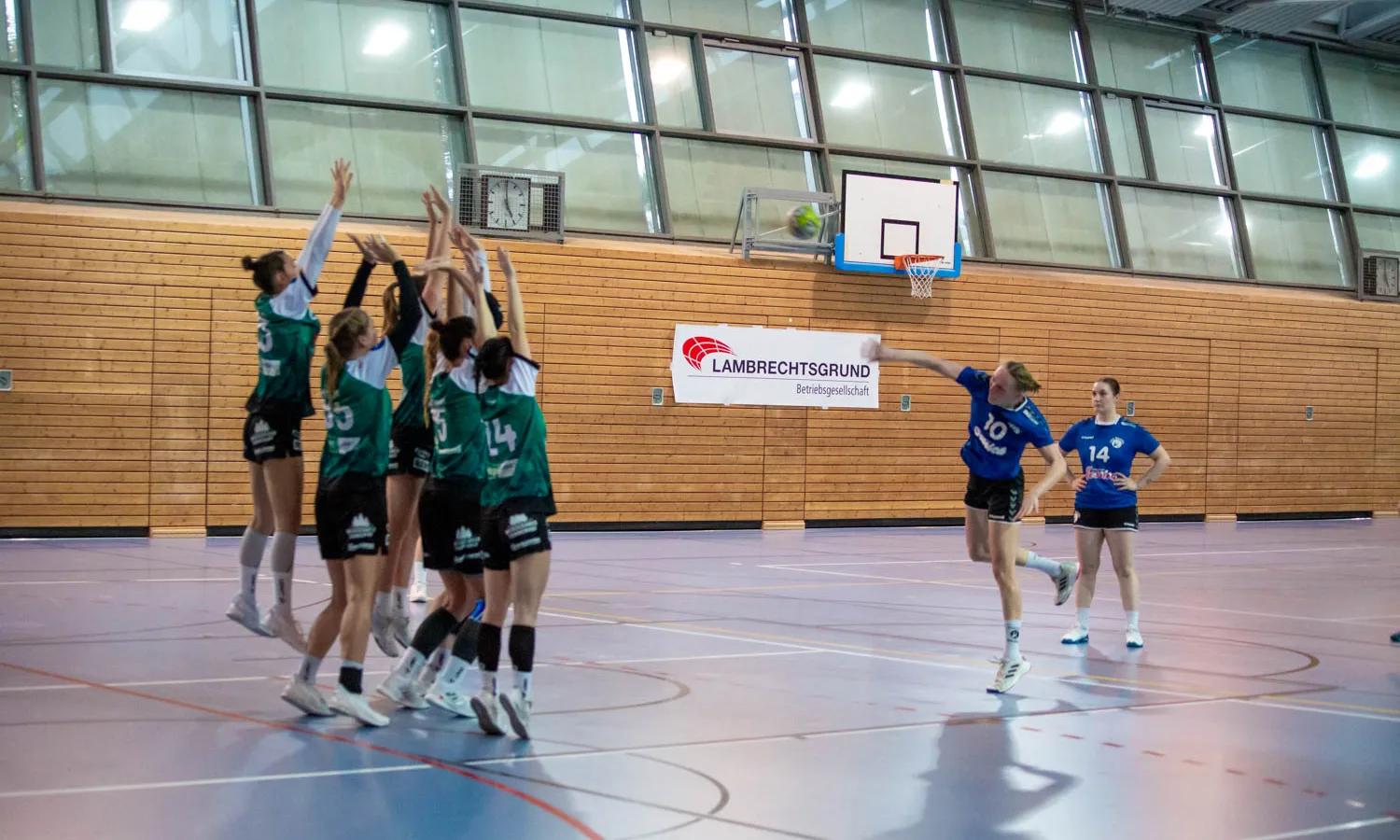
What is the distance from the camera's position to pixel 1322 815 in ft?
15.8

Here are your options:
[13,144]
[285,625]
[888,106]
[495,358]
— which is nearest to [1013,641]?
[495,358]

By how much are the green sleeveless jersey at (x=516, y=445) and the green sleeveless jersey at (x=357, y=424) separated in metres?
0.54

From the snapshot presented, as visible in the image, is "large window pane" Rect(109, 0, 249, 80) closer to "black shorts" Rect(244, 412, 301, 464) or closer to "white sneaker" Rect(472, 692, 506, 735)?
"black shorts" Rect(244, 412, 301, 464)

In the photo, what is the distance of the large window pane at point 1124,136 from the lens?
2159cm

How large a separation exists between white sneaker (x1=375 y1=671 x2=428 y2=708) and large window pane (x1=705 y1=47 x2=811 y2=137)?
13290 mm

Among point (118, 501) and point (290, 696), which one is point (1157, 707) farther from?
point (118, 501)

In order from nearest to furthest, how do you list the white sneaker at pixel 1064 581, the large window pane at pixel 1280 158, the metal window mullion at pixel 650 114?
the white sneaker at pixel 1064 581, the metal window mullion at pixel 650 114, the large window pane at pixel 1280 158

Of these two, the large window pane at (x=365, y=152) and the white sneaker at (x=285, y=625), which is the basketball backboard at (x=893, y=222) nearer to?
the large window pane at (x=365, y=152)

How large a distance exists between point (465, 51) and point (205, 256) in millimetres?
4441

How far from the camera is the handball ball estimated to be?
1800 centimetres

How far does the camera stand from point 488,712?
225 inches

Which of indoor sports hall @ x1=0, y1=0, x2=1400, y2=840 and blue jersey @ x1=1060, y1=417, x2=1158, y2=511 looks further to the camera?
blue jersey @ x1=1060, y1=417, x2=1158, y2=511

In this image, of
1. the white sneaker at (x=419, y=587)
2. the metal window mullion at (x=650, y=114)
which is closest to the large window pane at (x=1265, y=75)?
the metal window mullion at (x=650, y=114)

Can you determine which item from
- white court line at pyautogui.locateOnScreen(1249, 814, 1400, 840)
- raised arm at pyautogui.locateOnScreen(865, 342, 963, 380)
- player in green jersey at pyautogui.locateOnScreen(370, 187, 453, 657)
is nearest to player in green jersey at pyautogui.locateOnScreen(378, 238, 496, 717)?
player in green jersey at pyautogui.locateOnScreen(370, 187, 453, 657)
